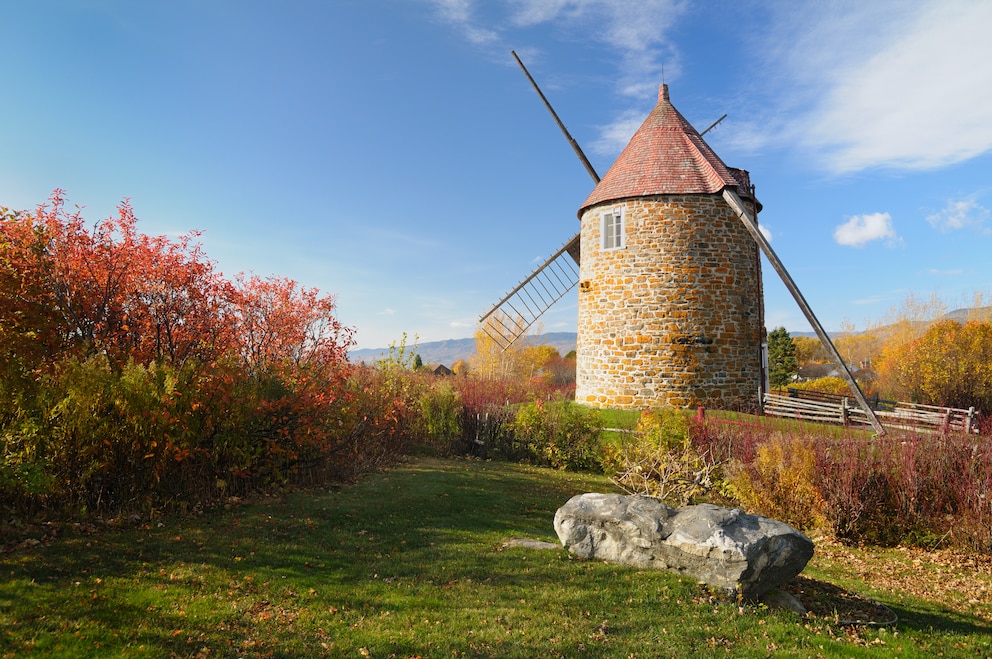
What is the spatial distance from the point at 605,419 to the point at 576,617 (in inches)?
422

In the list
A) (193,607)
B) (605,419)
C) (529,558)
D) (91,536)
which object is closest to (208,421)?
(91,536)

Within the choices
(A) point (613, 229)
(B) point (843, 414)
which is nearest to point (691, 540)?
(B) point (843, 414)

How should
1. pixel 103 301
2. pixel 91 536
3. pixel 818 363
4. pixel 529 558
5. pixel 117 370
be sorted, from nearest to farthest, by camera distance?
1. pixel 91 536
2. pixel 529 558
3. pixel 117 370
4. pixel 103 301
5. pixel 818 363

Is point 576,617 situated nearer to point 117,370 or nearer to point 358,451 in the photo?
point 117,370

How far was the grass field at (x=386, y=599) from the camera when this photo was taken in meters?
4.98

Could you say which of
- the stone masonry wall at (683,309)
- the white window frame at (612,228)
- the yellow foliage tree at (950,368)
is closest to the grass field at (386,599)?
the stone masonry wall at (683,309)

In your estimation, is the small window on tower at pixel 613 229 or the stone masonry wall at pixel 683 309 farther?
the small window on tower at pixel 613 229

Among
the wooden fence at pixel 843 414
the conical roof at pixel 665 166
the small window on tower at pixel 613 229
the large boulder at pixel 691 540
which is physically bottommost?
the large boulder at pixel 691 540

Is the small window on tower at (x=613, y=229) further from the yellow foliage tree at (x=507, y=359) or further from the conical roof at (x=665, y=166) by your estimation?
the yellow foliage tree at (x=507, y=359)

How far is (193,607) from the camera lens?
5422 millimetres

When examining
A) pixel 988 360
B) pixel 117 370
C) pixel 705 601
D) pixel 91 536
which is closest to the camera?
pixel 705 601

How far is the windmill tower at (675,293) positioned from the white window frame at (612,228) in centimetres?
3

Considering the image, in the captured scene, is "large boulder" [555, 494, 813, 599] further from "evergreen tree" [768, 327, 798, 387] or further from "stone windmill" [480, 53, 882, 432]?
"evergreen tree" [768, 327, 798, 387]

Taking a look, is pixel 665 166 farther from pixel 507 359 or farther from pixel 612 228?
pixel 507 359
